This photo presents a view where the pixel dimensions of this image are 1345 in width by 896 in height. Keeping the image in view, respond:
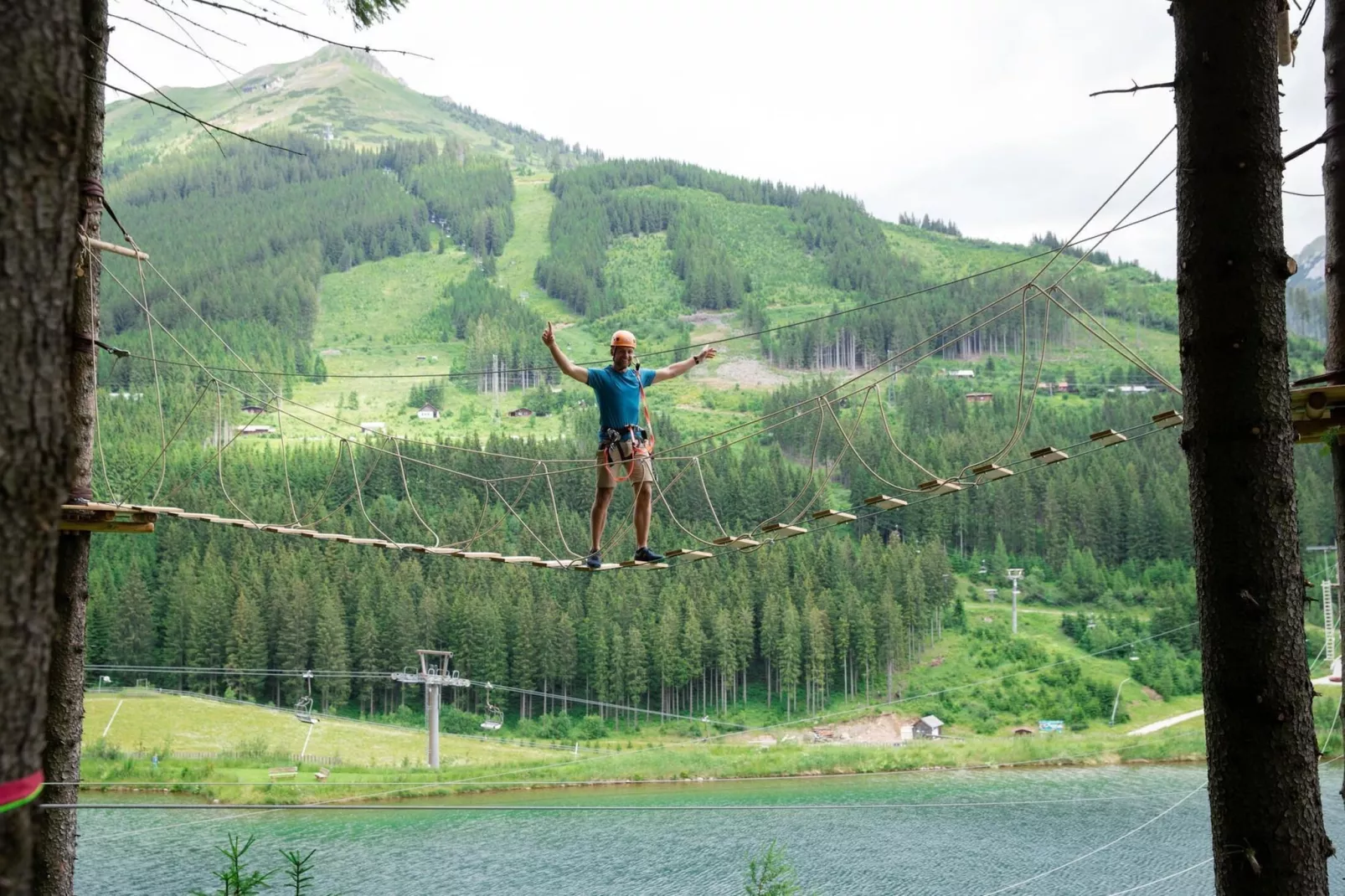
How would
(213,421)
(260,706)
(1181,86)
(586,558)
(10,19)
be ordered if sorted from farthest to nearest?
1. (213,421)
2. (260,706)
3. (586,558)
4. (1181,86)
5. (10,19)

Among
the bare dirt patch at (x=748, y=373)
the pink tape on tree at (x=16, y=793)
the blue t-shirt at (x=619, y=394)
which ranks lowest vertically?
the pink tape on tree at (x=16, y=793)

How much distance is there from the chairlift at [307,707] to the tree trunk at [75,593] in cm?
3830

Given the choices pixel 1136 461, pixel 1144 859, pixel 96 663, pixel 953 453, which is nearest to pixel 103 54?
pixel 1144 859

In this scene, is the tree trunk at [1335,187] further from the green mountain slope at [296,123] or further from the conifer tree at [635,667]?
the green mountain slope at [296,123]

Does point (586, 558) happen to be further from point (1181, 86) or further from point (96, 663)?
point (96, 663)

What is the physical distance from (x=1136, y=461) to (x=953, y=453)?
1154 cm

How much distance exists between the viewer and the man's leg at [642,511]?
7465 millimetres

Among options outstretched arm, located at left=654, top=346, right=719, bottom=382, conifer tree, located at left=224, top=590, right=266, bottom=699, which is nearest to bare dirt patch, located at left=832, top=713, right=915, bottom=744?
conifer tree, located at left=224, top=590, right=266, bottom=699

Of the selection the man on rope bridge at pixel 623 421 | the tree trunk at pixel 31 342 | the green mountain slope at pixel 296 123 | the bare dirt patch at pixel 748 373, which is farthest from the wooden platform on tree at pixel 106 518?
the green mountain slope at pixel 296 123

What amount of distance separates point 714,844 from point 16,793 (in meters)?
28.8

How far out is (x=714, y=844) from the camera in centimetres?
2853

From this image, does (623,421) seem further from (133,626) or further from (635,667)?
(133,626)

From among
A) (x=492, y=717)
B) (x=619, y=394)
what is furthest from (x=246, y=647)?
(x=619, y=394)

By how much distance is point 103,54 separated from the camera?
5.39 metres
